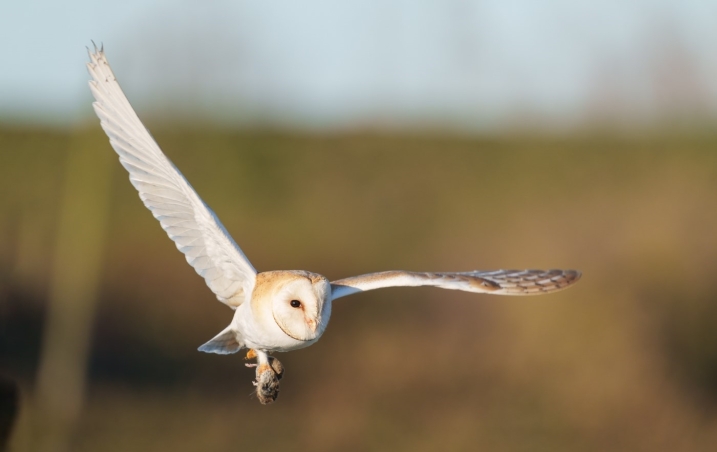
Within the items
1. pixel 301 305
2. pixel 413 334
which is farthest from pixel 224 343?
pixel 413 334

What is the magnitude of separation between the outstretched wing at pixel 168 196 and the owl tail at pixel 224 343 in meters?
0.19

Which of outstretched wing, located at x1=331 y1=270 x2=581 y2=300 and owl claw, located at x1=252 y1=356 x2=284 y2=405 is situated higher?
outstretched wing, located at x1=331 y1=270 x2=581 y2=300

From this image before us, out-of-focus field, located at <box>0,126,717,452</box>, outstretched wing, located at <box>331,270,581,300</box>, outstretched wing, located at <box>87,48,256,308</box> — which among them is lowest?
out-of-focus field, located at <box>0,126,717,452</box>

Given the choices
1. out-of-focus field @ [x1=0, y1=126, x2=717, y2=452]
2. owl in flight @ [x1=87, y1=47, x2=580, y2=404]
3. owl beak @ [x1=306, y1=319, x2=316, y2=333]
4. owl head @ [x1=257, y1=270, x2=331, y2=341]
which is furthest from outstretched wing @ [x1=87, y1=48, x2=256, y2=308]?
out-of-focus field @ [x1=0, y1=126, x2=717, y2=452]

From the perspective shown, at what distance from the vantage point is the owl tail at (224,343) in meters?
4.61

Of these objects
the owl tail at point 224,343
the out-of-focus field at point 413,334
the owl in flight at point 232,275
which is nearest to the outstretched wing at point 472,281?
the owl in flight at point 232,275

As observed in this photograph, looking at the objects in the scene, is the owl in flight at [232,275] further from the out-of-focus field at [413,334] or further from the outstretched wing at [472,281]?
the out-of-focus field at [413,334]

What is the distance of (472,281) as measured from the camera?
15.5 feet

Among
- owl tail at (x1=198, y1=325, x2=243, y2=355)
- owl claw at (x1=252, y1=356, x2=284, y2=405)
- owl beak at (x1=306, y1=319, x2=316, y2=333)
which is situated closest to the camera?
owl beak at (x1=306, y1=319, x2=316, y2=333)

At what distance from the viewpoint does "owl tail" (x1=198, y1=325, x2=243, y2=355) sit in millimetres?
4605

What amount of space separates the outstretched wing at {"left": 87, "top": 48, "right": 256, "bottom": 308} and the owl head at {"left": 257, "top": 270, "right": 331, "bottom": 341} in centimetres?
29

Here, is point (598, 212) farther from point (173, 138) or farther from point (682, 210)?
point (173, 138)

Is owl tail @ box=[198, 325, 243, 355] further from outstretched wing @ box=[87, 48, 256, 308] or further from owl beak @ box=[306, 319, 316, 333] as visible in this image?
owl beak @ box=[306, 319, 316, 333]

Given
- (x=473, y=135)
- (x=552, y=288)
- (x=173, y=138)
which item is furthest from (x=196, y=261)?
(x=473, y=135)
